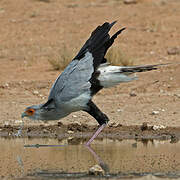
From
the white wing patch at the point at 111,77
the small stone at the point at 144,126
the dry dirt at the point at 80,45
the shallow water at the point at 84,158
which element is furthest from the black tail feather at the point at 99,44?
the dry dirt at the point at 80,45

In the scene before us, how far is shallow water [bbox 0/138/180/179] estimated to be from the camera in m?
6.53

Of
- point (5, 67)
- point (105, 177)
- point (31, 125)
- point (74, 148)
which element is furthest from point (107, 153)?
point (5, 67)

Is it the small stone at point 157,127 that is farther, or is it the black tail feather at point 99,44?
the small stone at point 157,127

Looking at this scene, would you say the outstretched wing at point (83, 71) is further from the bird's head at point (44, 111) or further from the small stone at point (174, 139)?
the small stone at point (174, 139)

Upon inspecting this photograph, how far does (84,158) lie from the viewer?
7441 mm

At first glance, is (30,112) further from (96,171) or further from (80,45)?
(80,45)

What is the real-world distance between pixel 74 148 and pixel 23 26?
11.8m

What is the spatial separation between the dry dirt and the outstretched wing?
76.1 inches

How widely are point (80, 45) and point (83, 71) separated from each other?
28.0 feet

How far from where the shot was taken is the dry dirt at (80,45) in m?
10.1

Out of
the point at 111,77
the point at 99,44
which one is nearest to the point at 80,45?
the point at 99,44

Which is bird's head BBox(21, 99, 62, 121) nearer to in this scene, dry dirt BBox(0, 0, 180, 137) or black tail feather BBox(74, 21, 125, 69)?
black tail feather BBox(74, 21, 125, 69)

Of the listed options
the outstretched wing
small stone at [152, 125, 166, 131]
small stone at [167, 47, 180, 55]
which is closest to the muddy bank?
small stone at [152, 125, 166, 131]

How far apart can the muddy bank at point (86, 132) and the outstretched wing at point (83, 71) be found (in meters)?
1.51
